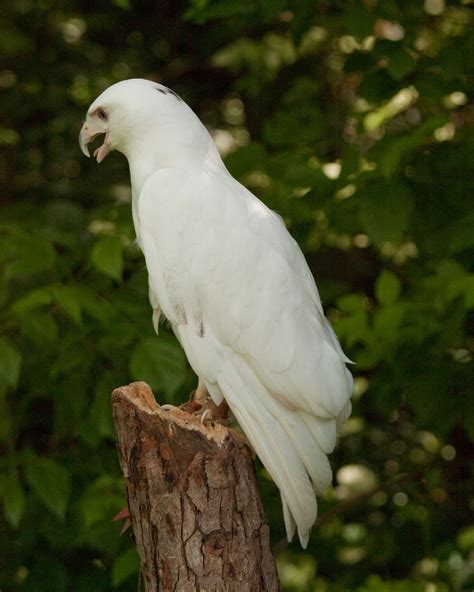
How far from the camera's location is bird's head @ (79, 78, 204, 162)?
3418mm

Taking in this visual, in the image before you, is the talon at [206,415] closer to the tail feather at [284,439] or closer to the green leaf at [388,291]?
the tail feather at [284,439]

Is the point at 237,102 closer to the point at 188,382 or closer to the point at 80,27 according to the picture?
the point at 80,27

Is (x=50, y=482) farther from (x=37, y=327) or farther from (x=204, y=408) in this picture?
(x=204, y=408)

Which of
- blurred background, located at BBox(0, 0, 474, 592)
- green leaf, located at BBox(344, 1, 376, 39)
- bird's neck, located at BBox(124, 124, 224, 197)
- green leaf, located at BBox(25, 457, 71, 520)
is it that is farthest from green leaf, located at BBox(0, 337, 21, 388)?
green leaf, located at BBox(344, 1, 376, 39)

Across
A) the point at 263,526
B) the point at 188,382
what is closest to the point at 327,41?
the point at 188,382

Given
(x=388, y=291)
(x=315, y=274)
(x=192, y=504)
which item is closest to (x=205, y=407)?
(x=192, y=504)

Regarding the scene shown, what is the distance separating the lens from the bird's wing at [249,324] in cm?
320

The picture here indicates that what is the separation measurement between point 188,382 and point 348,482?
169 cm

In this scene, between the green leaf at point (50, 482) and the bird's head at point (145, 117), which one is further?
the green leaf at point (50, 482)

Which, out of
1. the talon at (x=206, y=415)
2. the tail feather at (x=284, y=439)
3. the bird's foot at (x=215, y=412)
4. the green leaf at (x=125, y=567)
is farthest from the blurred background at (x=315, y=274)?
the tail feather at (x=284, y=439)

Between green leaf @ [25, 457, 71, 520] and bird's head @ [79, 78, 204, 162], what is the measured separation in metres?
1.44

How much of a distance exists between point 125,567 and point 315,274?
2210mm

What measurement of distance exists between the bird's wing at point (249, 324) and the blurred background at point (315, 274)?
0.47 meters

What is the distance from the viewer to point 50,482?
13.4ft
